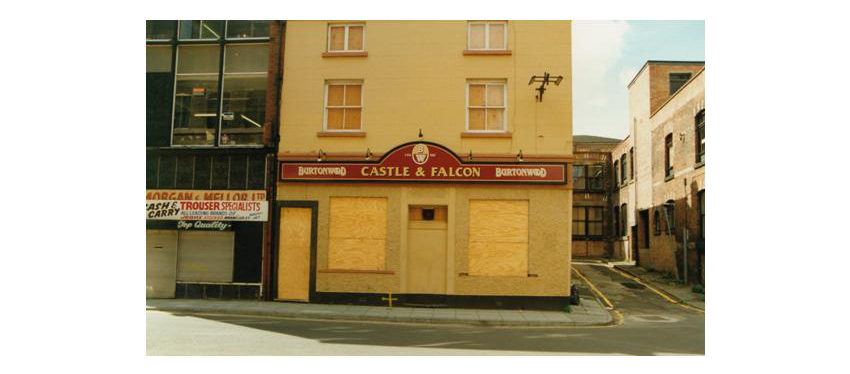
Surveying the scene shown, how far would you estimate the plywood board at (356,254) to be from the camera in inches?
658

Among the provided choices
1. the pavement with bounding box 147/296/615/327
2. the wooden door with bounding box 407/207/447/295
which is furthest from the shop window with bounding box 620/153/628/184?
Result: the wooden door with bounding box 407/207/447/295

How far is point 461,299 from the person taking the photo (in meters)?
16.3

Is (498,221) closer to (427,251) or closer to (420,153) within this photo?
(427,251)

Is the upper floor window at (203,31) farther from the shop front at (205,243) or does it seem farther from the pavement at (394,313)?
the pavement at (394,313)

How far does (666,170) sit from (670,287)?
21.0 ft

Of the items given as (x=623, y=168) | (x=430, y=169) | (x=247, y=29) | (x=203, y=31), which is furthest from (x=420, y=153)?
(x=623, y=168)

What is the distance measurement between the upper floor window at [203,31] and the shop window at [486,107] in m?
7.07

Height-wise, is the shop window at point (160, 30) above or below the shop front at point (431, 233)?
above

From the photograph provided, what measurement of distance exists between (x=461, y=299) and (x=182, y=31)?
412 inches

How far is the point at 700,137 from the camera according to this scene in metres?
22.5

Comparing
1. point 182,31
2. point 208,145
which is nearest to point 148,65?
point 182,31

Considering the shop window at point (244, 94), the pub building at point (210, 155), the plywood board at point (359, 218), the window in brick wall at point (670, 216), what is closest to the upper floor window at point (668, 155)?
the window in brick wall at point (670, 216)

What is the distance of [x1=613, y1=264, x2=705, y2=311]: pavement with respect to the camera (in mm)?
19095

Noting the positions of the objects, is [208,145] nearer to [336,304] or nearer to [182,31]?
[182,31]
